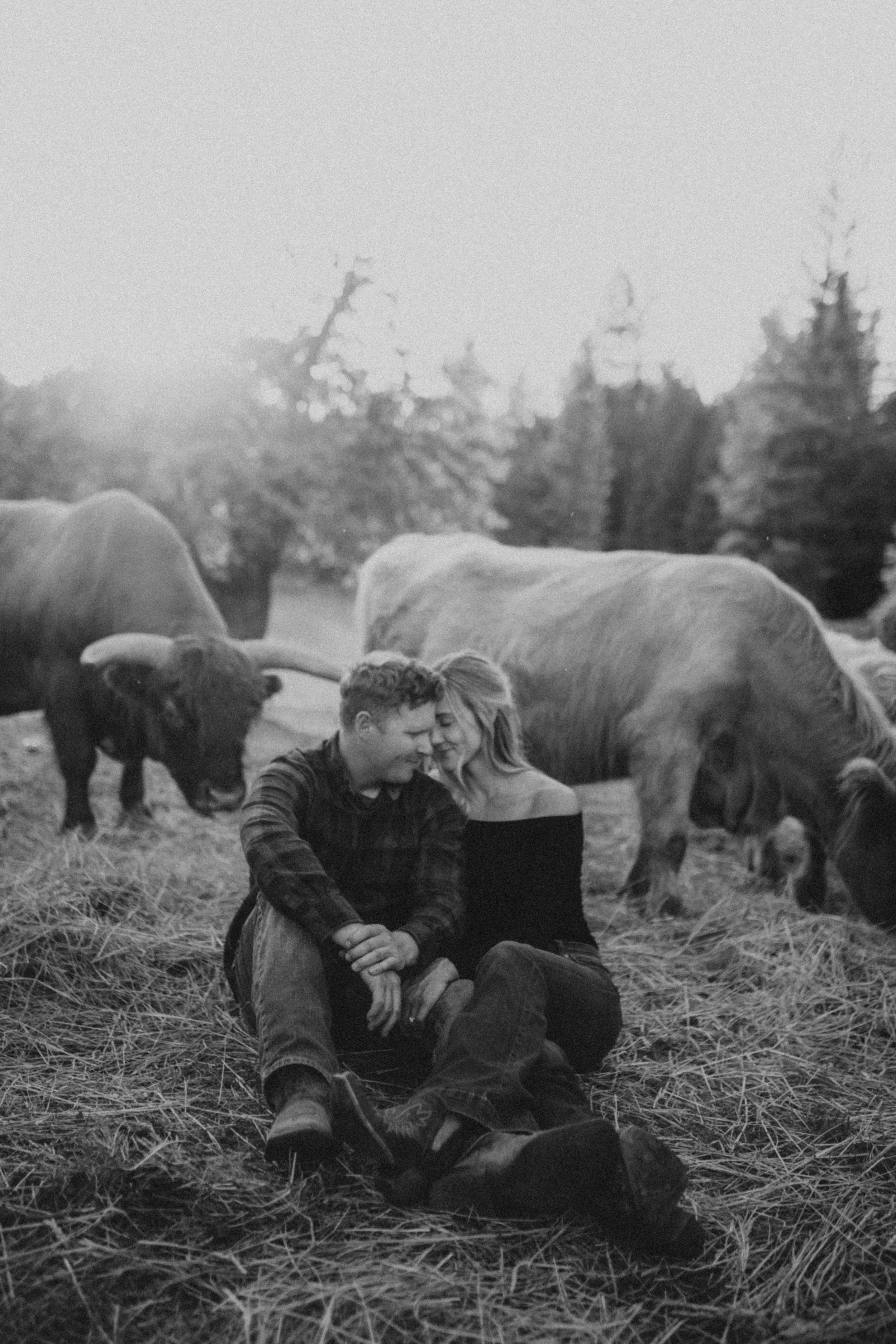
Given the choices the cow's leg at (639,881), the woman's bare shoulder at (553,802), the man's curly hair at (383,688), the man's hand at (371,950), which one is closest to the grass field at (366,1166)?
the man's hand at (371,950)

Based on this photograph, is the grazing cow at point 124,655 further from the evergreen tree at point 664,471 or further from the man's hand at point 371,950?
the evergreen tree at point 664,471

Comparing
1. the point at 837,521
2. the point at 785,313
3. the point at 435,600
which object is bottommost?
the point at 837,521

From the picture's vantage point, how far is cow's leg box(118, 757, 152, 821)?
22.7 feet

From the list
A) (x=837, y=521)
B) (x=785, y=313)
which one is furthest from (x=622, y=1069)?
(x=785, y=313)

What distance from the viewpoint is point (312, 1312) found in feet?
6.25

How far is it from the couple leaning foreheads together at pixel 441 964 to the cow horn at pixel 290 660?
10.0ft

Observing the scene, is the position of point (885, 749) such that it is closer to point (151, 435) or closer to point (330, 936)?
point (330, 936)

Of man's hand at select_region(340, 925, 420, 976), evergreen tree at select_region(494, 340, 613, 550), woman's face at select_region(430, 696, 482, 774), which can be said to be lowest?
evergreen tree at select_region(494, 340, 613, 550)

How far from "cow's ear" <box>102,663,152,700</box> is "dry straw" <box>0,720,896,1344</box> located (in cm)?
166

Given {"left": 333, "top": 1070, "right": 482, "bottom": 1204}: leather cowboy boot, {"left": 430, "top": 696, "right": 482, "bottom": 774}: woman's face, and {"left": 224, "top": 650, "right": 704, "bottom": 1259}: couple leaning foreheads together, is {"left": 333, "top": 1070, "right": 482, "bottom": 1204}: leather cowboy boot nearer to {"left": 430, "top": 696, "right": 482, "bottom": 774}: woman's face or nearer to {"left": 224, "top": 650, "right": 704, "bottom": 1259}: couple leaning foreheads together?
{"left": 224, "top": 650, "right": 704, "bottom": 1259}: couple leaning foreheads together

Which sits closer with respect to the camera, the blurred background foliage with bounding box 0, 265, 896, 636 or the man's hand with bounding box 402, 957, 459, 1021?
the man's hand with bounding box 402, 957, 459, 1021

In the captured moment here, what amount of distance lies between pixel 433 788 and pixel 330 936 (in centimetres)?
62

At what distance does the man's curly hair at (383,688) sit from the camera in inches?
117

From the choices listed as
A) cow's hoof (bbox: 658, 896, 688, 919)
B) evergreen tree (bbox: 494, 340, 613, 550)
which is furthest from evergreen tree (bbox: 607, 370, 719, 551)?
cow's hoof (bbox: 658, 896, 688, 919)
